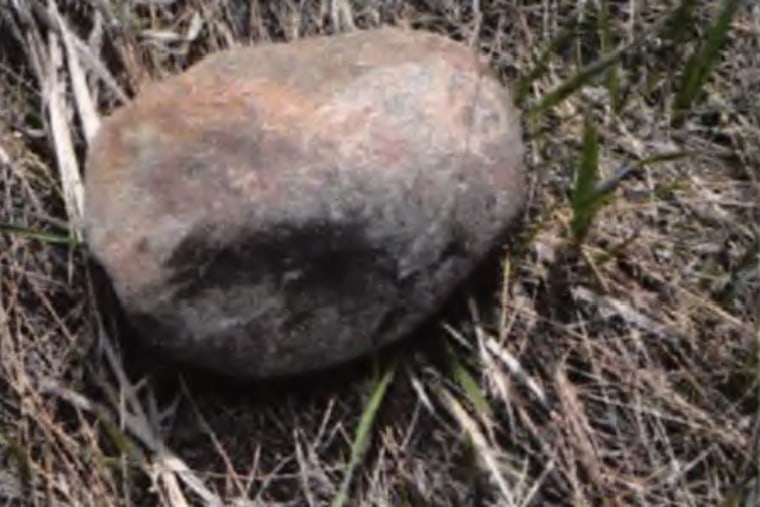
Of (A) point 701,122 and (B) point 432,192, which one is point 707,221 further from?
A: (B) point 432,192

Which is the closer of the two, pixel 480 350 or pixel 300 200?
pixel 300 200

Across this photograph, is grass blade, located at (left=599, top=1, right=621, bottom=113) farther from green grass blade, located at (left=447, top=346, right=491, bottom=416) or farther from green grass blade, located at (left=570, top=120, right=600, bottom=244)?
green grass blade, located at (left=447, top=346, right=491, bottom=416)

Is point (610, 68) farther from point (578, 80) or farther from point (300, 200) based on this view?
point (300, 200)

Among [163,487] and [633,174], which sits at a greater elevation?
[633,174]

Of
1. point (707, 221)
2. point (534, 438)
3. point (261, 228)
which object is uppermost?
point (261, 228)

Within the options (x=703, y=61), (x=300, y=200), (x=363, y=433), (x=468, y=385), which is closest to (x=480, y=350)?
(x=468, y=385)

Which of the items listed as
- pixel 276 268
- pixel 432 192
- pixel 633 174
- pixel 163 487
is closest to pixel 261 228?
pixel 276 268
